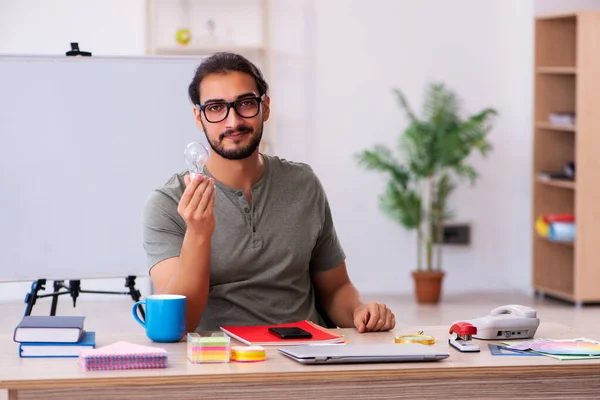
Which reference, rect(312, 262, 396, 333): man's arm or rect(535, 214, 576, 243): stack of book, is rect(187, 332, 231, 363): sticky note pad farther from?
rect(535, 214, 576, 243): stack of book

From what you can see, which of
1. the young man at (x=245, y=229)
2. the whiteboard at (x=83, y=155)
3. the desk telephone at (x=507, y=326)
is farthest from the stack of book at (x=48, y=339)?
the whiteboard at (x=83, y=155)

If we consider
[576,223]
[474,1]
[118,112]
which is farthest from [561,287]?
[118,112]

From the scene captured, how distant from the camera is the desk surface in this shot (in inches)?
66.8

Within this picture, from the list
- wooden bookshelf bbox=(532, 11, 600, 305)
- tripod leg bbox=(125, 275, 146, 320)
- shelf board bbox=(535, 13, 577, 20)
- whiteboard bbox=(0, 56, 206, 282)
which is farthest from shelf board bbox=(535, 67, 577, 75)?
tripod leg bbox=(125, 275, 146, 320)

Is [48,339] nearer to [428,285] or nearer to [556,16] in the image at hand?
[428,285]

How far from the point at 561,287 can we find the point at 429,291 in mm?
855

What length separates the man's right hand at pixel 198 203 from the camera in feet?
6.98

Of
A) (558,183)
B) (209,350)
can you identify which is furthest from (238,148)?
(558,183)

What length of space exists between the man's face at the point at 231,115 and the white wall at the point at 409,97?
3.96 meters

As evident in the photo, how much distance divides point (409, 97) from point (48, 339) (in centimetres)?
475

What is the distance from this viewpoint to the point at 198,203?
84.4 inches

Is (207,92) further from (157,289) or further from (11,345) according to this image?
(11,345)

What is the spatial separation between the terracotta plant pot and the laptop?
416 centimetres

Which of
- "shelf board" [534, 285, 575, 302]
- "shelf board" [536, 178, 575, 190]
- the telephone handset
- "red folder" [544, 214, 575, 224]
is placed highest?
"shelf board" [536, 178, 575, 190]
